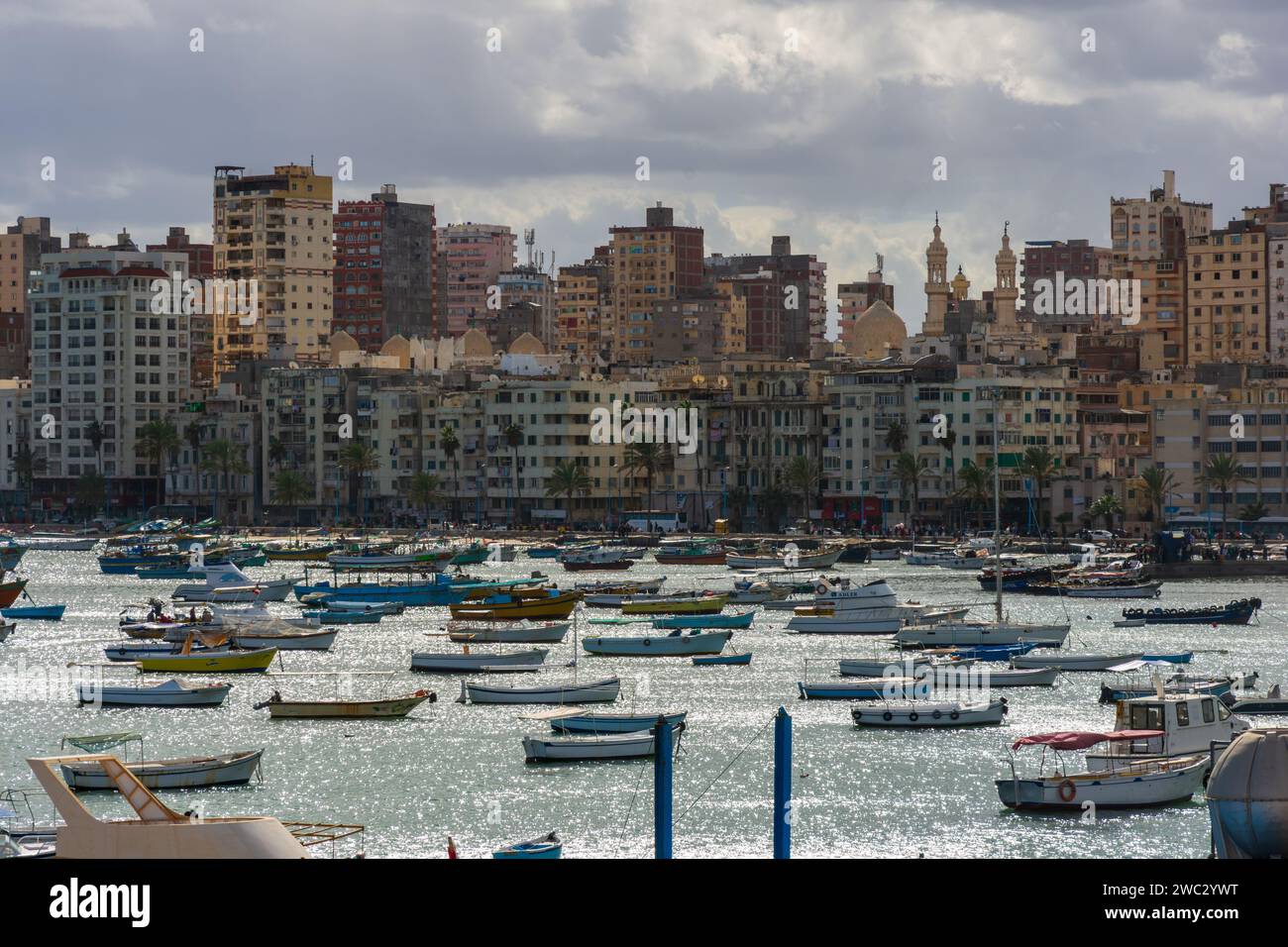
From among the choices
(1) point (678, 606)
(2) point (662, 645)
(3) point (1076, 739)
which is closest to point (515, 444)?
(1) point (678, 606)

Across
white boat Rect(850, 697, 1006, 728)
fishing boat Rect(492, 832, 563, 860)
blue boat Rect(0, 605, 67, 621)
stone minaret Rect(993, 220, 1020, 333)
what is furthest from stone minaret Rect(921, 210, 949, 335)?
fishing boat Rect(492, 832, 563, 860)

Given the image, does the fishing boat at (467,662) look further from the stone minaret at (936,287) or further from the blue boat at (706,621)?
the stone minaret at (936,287)

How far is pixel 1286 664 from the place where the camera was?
8019 cm

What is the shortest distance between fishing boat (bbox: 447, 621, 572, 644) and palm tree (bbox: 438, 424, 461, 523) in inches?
3219

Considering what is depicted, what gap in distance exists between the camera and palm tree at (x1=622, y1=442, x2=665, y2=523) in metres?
163

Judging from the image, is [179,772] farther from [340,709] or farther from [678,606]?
[678,606]

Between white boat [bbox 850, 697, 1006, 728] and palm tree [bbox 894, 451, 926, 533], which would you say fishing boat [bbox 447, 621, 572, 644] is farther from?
palm tree [bbox 894, 451, 926, 533]

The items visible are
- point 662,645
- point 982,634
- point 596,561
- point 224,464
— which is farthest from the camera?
point 224,464

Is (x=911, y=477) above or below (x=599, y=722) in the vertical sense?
above

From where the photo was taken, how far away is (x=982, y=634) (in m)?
83.7

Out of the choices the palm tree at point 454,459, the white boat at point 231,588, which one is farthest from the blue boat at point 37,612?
the palm tree at point 454,459

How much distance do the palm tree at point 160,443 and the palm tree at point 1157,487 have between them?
85396 mm

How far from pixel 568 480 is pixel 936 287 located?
43397 mm
